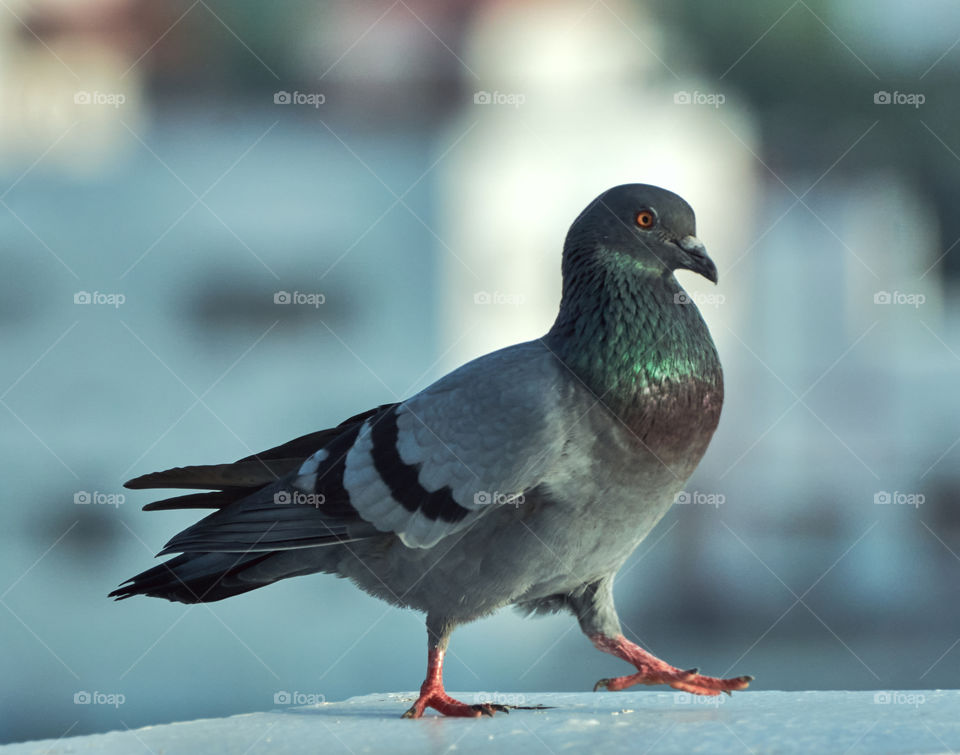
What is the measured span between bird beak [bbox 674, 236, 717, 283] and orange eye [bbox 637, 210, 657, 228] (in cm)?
4

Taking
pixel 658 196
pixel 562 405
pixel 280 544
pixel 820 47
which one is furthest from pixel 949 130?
pixel 280 544

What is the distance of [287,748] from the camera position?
1171 mm

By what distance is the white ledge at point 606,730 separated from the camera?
1082mm

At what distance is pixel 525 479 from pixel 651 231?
0.40m

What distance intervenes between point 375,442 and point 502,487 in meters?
0.26

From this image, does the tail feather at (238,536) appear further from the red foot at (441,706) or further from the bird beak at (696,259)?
the bird beak at (696,259)

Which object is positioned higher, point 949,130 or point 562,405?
point 949,130

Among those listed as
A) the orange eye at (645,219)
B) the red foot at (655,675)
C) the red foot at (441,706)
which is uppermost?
the orange eye at (645,219)

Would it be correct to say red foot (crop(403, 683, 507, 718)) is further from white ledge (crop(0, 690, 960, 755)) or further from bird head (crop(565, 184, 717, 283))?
bird head (crop(565, 184, 717, 283))

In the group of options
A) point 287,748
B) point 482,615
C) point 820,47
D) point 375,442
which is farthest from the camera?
point 820,47

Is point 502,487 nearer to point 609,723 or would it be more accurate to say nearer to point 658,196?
point 609,723

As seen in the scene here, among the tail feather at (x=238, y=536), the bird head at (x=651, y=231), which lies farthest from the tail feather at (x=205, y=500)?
the bird head at (x=651, y=231)

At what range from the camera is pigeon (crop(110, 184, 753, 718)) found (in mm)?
1236

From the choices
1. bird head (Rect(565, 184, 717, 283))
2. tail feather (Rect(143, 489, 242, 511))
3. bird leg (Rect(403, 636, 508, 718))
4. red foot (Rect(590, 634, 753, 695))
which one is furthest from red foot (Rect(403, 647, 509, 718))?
bird head (Rect(565, 184, 717, 283))
